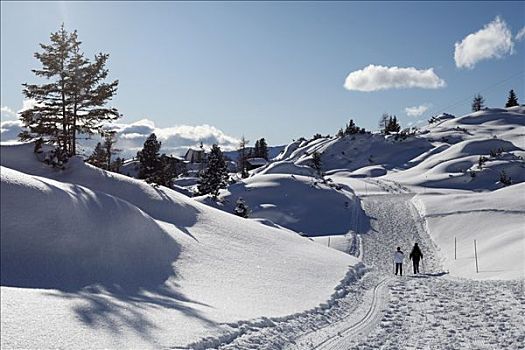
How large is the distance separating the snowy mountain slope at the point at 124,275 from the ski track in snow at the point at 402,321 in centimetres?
61

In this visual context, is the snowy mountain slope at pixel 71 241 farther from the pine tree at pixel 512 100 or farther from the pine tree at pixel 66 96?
the pine tree at pixel 512 100

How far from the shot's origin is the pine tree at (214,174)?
4828 cm

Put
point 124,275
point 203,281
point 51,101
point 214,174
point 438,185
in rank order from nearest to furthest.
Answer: point 124,275 → point 203,281 → point 51,101 → point 214,174 → point 438,185

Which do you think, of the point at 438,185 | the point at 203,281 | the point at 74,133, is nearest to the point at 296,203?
the point at 74,133

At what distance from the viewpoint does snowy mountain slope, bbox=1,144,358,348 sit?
827 cm

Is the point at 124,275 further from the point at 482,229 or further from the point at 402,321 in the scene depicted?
the point at 482,229

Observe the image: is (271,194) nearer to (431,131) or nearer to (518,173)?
(518,173)

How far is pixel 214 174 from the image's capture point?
4850cm

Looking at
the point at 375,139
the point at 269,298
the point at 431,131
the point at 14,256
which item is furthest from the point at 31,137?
the point at 431,131

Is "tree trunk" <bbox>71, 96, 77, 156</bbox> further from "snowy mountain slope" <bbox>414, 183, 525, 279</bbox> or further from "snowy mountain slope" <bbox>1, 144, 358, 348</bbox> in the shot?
"snowy mountain slope" <bbox>414, 183, 525, 279</bbox>

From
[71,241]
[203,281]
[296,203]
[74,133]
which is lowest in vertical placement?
[203,281]

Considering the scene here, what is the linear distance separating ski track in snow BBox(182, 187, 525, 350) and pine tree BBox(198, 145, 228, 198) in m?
29.2

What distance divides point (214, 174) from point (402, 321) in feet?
123

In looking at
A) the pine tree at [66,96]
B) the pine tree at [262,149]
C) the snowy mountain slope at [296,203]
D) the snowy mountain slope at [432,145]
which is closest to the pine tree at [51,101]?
the pine tree at [66,96]
